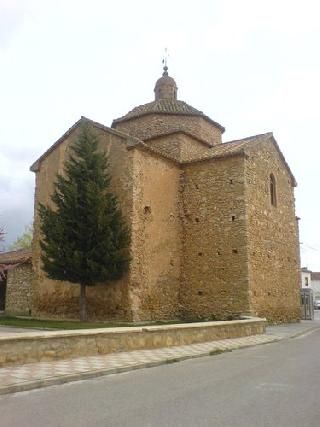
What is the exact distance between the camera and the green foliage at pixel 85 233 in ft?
56.5

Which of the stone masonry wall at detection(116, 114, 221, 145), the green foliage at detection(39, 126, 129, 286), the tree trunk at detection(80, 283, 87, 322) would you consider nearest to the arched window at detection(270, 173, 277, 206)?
the stone masonry wall at detection(116, 114, 221, 145)

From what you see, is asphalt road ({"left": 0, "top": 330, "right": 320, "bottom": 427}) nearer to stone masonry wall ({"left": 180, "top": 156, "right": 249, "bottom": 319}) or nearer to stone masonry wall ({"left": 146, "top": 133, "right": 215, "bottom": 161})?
stone masonry wall ({"left": 180, "top": 156, "right": 249, "bottom": 319})

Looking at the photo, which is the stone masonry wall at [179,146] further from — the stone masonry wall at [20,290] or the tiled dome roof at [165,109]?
the stone masonry wall at [20,290]

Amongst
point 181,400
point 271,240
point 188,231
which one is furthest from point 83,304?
point 181,400

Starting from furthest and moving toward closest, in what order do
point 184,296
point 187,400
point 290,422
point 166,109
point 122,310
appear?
point 166,109 → point 184,296 → point 122,310 → point 187,400 → point 290,422

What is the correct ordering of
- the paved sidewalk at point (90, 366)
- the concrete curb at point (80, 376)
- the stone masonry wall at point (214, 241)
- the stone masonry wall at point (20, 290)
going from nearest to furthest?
1. the concrete curb at point (80, 376)
2. the paved sidewalk at point (90, 366)
3. the stone masonry wall at point (214, 241)
4. the stone masonry wall at point (20, 290)

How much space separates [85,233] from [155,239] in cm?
330

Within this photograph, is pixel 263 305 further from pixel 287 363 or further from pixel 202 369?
pixel 202 369

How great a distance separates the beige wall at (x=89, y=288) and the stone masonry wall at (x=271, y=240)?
5.26 metres

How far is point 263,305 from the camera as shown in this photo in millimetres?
20062

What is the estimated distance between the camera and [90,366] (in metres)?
8.40

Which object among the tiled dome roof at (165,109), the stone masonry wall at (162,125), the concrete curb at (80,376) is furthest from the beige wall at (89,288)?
the concrete curb at (80,376)

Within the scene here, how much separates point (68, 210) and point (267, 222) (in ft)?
30.4

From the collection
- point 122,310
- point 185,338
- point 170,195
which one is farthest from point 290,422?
point 170,195
